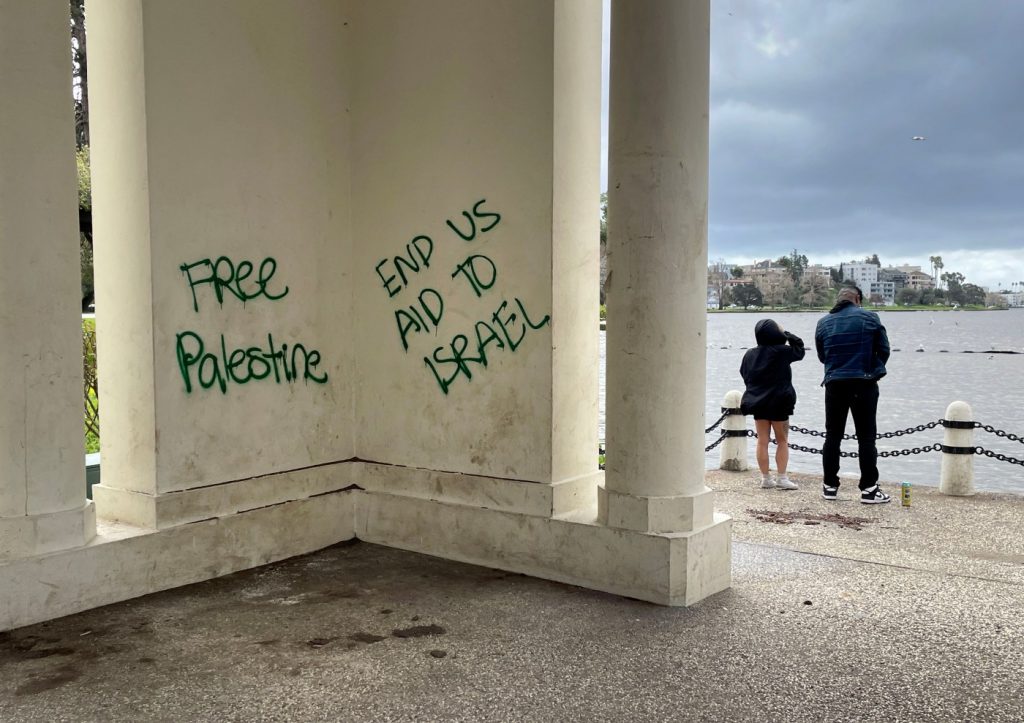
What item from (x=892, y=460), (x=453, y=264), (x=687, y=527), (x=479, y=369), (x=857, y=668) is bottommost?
(x=892, y=460)

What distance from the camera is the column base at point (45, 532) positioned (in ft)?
15.3

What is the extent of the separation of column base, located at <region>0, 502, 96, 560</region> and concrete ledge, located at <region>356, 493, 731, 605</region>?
217 centimetres

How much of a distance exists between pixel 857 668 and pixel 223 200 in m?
4.84

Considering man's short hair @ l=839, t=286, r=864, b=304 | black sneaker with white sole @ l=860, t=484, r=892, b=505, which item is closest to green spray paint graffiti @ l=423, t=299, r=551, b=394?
man's short hair @ l=839, t=286, r=864, b=304

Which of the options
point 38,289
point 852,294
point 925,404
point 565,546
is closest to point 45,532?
point 38,289

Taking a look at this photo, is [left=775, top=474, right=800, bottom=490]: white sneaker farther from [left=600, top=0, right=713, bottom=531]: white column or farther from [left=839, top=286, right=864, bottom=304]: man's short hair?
[left=600, top=0, right=713, bottom=531]: white column

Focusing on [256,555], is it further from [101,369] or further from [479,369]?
[479,369]

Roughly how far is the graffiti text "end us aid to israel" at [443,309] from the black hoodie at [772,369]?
13.9 ft

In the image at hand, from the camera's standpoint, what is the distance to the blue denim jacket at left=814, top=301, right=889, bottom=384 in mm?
8773

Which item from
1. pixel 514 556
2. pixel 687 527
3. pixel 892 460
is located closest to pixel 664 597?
pixel 687 527

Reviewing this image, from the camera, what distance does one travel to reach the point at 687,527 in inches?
207

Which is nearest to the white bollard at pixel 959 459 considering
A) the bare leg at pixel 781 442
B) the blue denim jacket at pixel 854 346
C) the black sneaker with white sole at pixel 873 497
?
the black sneaker with white sole at pixel 873 497

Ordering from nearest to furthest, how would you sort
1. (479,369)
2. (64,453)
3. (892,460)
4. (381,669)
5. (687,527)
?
(381,669) < (64,453) < (687,527) < (479,369) < (892,460)

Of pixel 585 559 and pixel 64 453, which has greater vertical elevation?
pixel 64 453
